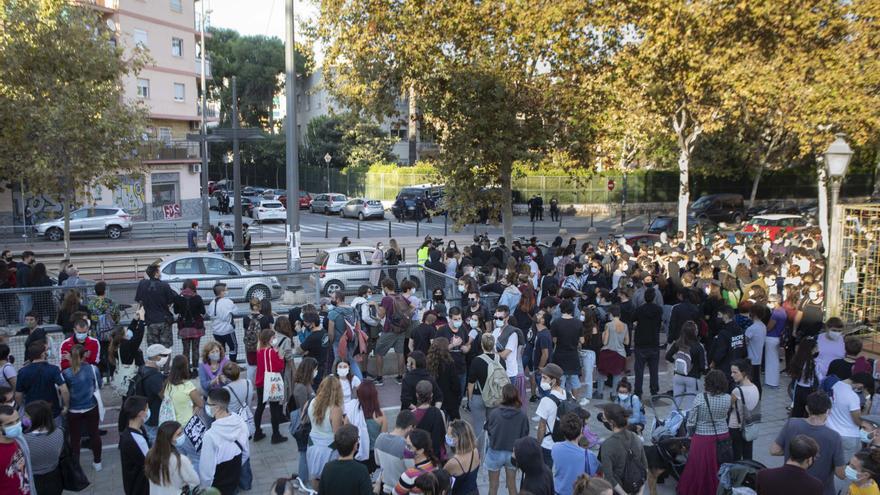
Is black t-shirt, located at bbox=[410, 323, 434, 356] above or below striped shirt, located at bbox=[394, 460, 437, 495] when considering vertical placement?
above

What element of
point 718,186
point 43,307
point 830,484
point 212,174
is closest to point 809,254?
point 830,484

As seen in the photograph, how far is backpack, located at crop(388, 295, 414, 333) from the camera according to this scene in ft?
36.2

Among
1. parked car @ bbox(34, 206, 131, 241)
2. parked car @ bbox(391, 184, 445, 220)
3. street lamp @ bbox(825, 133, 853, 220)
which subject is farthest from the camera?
parked car @ bbox(391, 184, 445, 220)

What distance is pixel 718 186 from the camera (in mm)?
50719

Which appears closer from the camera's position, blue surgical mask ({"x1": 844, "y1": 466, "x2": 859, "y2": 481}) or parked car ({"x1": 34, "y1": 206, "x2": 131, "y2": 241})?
blue surgical mask ({"x1": 844, "y1": 466, "x2": 859, "y2": 481})

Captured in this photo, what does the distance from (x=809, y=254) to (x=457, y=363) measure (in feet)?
33.8

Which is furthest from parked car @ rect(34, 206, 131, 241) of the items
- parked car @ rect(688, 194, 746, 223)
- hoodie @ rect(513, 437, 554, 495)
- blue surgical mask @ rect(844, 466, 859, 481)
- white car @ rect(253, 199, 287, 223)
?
blue surgical mask @ rect(844, 466, 859, 481)

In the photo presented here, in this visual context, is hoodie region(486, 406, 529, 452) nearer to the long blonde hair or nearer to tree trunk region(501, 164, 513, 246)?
the long blonde hair

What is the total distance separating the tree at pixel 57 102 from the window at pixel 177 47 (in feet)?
75.7

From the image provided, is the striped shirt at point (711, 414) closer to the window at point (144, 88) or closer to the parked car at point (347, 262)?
the parked car at point (347, 262)

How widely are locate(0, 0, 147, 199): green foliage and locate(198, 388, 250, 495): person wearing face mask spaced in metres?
17.1

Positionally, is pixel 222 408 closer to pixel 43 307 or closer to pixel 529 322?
pixel 529 322

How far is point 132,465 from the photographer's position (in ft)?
19.7

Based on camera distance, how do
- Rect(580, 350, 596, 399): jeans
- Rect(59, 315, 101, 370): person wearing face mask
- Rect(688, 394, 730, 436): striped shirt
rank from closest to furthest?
Rect(688, 394, 730, 436): striped shirt < Rect(59, 315, 101, 370): person wearing face mask < Rect(580, 350, 596, 399): jeans
